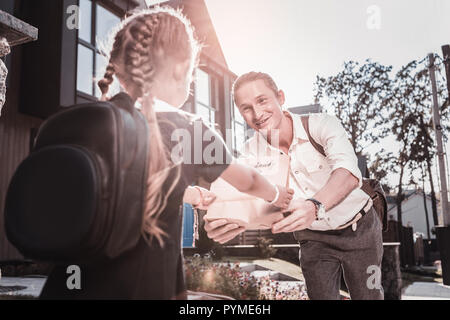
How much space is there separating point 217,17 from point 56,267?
2016 mm

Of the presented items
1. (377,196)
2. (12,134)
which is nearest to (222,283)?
(377,196)

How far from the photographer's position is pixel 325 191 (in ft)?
6.68

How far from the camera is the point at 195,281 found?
4672 mm

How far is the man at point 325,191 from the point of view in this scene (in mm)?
2072

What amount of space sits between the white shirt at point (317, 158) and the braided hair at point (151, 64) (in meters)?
0.86

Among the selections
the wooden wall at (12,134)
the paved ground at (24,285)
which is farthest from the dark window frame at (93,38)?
the paved ground at (24,285)

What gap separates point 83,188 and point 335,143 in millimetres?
1331

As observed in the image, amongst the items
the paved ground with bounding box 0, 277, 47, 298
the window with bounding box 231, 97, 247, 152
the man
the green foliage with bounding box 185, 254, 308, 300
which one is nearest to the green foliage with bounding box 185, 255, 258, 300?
the green foliage with bounding box 185, 254, 308, 300

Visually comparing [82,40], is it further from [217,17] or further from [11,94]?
[217,17]

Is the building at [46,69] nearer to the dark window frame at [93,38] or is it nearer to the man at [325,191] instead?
the dark window frame at [93,38]

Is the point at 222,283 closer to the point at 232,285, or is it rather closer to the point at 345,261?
the point at 232,285

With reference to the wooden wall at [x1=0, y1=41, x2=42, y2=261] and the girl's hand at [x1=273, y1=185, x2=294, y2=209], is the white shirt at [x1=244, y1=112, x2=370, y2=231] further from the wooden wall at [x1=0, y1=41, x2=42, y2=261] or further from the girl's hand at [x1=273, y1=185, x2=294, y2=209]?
the wooden wall at [x1=0, y1=41, x2=42, y2=261]

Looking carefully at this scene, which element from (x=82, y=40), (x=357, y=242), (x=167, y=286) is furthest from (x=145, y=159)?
(x=82, y=40)
